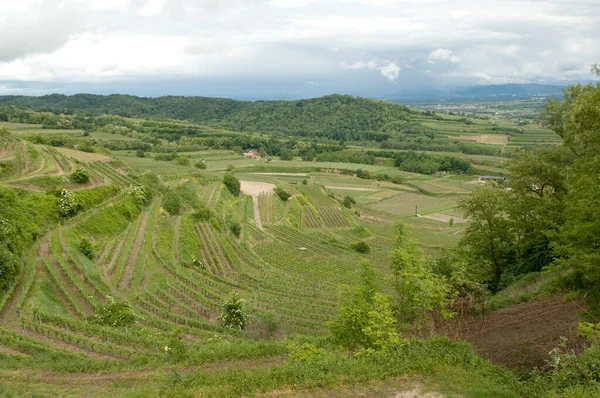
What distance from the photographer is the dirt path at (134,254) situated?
2950 cm

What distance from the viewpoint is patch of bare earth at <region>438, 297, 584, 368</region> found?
46.5 ft

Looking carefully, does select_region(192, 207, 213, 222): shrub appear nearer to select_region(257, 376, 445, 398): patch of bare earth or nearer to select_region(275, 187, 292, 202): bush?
select_region(275, 187, 292, 202): bush

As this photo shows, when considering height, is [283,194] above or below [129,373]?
below

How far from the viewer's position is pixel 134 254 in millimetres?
33844

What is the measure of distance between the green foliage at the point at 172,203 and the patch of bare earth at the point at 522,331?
36447mm

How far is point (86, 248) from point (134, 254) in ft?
13.8

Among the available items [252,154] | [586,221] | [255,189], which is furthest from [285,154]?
[586,221]

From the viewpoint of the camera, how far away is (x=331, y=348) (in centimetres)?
1622

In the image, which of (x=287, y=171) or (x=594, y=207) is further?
(x=287, y=171)

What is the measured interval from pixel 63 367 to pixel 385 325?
11.5m

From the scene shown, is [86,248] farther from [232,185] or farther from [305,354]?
[232,185]

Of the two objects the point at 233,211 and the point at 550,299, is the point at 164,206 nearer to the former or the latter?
the point at 233,211

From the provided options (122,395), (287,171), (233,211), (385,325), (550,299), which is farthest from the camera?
(287,171)

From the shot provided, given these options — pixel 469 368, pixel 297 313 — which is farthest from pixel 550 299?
pixel 297 313
